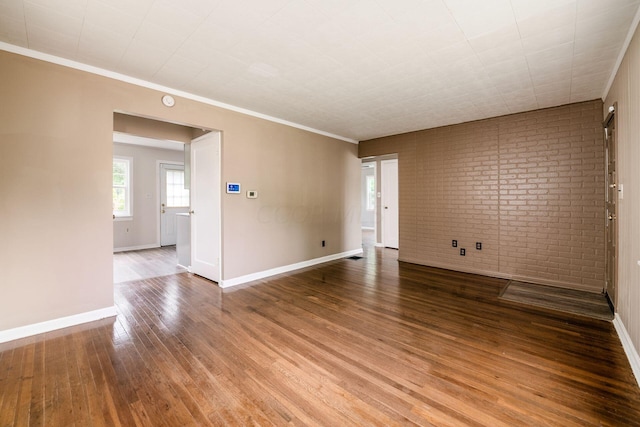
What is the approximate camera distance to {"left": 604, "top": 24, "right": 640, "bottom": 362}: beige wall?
82.3 inches

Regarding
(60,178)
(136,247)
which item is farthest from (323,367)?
(136,247)

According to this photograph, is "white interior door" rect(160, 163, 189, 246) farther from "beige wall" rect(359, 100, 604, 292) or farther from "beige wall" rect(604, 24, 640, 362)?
"beige wall" rect(604, 24, 640, 362)

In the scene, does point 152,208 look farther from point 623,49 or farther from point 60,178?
point 623,49

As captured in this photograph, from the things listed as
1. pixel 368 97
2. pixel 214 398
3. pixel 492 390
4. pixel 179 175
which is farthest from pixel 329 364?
pixel 179 175

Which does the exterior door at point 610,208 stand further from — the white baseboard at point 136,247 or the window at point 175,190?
the white baseboard at point 136,247

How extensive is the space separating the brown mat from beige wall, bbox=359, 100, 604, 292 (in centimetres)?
25

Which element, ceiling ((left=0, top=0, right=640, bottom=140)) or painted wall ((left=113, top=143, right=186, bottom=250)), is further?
painted wall ((left=113, top=143, right=186, bottom=250))

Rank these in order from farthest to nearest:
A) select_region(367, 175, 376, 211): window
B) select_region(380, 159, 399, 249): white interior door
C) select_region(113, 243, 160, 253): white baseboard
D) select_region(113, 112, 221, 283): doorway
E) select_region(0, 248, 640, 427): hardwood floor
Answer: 1. select_region(367, 175, 376, 211): window
2. select_region(380, 159, 399, 249): white interior door
3. select_region(113, 243, 160, 253): white baseboard
4. select_region(113, 112, 221, 283): doorway
5. select_region(0, 248, 640, 427): hardwood floor

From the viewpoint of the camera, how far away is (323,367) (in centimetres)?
212

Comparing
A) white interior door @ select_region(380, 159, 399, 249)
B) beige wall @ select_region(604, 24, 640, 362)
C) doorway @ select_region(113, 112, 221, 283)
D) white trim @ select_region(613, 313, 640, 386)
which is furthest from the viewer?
white interior door @ select_region(380, 159, 399, 249)

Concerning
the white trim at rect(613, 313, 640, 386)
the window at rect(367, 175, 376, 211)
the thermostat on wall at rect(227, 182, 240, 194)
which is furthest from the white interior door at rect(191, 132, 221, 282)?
the window at rect(367, 175, 376, 211)

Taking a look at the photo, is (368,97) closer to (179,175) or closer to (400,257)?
(400,257)

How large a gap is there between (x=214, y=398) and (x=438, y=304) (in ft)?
8.56

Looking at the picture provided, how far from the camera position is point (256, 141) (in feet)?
14.5
